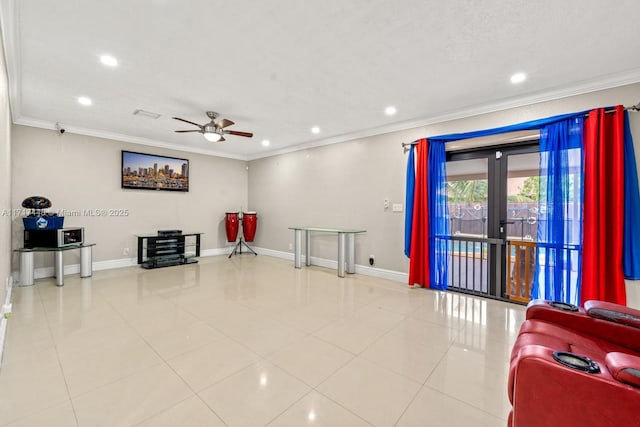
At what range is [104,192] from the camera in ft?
17.7

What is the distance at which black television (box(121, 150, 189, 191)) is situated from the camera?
18.5 feet

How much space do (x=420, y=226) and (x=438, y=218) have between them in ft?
0.95

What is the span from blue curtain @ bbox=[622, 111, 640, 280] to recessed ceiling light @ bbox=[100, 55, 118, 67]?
17.7ft

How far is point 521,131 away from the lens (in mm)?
3500

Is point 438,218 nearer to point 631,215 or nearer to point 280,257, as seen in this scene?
point 631,215

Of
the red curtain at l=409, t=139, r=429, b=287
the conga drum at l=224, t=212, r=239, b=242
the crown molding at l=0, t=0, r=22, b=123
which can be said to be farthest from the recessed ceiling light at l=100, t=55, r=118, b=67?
the conga drum at l=224, t=212, r=239, b=242

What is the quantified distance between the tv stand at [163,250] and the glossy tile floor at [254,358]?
150 centimetres

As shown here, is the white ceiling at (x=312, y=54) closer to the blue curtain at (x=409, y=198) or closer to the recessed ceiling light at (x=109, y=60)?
the recessed ceiling light at (x=109, y=60)

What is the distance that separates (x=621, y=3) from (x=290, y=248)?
6006 millimetres

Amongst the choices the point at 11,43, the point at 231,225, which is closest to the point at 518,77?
the point at 11,43

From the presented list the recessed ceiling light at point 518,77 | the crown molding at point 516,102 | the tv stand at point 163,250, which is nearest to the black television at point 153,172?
the tv stand at point 163,250

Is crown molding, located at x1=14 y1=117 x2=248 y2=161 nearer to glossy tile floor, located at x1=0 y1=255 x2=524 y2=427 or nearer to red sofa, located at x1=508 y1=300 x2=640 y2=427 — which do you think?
glossy tile floor, located at x1=0 y1=255 x2=524 y2=427

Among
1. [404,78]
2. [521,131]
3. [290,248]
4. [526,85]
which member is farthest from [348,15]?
[290,248]

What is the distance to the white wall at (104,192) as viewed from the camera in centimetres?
466
